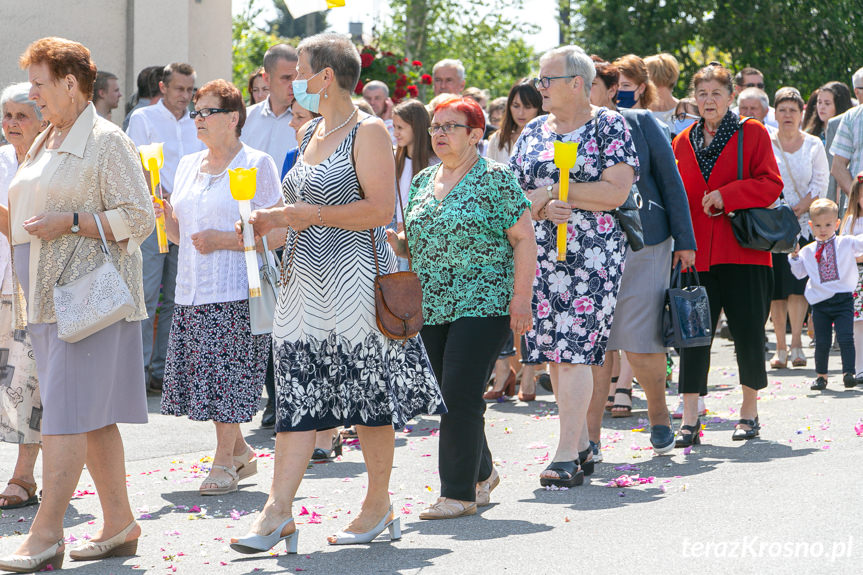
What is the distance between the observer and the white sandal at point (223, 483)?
7.00m

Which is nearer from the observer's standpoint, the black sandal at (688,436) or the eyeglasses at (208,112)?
the eyeglasses at (208,112)

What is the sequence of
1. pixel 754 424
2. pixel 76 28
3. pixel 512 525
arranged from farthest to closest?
pixel 76 28
pixel 754 424
pixel 512 525

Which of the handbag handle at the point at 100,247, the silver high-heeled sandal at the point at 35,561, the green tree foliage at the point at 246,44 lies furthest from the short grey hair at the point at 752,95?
the green tree foliage at the point at 246,44

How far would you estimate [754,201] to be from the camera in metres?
7.89

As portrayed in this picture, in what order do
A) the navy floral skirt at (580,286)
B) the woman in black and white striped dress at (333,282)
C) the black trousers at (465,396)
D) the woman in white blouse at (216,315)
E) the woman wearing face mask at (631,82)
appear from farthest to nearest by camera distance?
the woman wearing face mask at (631,82) → the woman in white blouse at (216,315) → the navy floral skirt at (580,286) → the black trousers at (465,396) → the woman in black and white striped dress at (333,282)

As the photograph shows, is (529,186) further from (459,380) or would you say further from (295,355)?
(295,355)

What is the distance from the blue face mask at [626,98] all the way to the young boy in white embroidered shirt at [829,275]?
330cm

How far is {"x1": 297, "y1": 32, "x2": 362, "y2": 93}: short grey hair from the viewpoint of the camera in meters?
5.57

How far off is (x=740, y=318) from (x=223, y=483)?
3379mm

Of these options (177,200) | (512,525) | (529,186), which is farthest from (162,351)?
(512,525)

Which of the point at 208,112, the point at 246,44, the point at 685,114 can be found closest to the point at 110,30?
the point at 685,114

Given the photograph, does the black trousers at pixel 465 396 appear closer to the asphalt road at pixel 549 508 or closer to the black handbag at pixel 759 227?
the asphalt road at pixel 549 508

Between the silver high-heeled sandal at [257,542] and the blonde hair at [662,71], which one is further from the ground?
the blonde hair at [662,71]

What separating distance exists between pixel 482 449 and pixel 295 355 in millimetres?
1318
